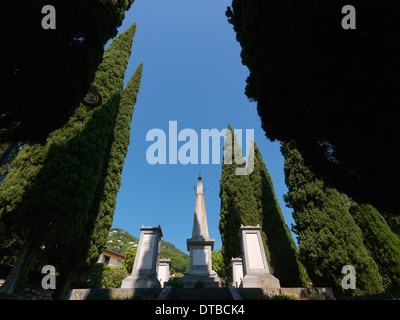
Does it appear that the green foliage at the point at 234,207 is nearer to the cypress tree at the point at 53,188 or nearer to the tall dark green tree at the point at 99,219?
the tall dark green tree at the point at 99,219

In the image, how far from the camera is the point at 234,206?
17.8 metres

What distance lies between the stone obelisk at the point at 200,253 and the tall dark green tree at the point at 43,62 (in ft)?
34.7

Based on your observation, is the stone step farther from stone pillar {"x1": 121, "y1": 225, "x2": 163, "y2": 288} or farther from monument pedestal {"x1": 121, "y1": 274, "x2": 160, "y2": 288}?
stone pillar {"x1": 121, "y1": 225, "x2": 163, "y2": 288}

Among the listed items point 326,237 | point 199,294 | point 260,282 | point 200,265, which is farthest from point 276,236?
point 199,294

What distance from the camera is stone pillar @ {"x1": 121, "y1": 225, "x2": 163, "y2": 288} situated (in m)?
8.05

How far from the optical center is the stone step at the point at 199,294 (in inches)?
261

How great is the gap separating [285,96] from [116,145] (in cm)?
1219

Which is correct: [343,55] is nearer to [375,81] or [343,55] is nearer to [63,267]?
[375,81]

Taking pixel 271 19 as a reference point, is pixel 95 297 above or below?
below

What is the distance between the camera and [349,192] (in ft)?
16.6

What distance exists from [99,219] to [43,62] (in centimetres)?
947

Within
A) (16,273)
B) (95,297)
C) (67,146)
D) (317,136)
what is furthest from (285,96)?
(16,273)

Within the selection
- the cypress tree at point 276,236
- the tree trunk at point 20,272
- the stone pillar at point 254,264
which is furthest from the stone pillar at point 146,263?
the cypress tree at point 276,236
